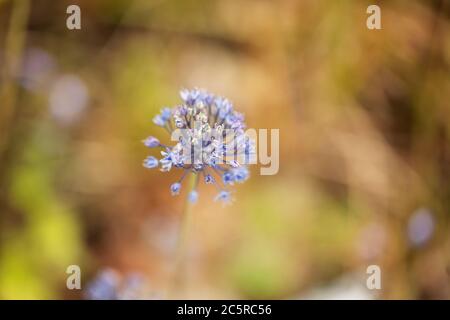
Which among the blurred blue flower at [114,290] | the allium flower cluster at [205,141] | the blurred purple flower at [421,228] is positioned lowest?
the blurred blue flower at [114,290]

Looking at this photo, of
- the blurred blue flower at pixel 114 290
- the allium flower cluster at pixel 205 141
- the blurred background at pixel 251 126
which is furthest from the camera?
the blurred background at pixel 251 126

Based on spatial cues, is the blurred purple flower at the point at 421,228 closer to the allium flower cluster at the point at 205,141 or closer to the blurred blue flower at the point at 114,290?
the blurred blue flower at the point at 114,290

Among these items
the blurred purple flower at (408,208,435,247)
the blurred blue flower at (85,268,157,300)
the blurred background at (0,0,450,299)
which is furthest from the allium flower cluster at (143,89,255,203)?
the blurred purple flower at (408,208,435,247)

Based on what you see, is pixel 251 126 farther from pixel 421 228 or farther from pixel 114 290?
pixel 114 290

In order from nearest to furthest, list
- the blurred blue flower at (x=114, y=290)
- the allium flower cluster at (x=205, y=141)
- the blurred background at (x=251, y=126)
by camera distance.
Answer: the allium flower cluster at (x=205, y=141)
the blurred blue flower at (x=114, y=290)
the blurred background at (x=251, y=126)

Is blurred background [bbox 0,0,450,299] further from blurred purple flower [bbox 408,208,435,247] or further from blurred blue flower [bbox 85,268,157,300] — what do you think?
blurred blue flower [bbox 85,268,157,300]

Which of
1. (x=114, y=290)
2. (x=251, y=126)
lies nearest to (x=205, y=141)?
(x=114, y=290)

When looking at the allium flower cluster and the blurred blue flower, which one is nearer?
the allium flower cluster

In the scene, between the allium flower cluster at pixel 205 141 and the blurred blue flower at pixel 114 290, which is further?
the blurred blue flower at pixel 114 290

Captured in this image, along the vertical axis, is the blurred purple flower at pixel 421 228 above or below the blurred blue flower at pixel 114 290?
above

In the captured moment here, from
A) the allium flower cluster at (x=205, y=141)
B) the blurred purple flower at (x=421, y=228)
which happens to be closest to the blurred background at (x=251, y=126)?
the blurred purple flower at (x=421, y=228)
